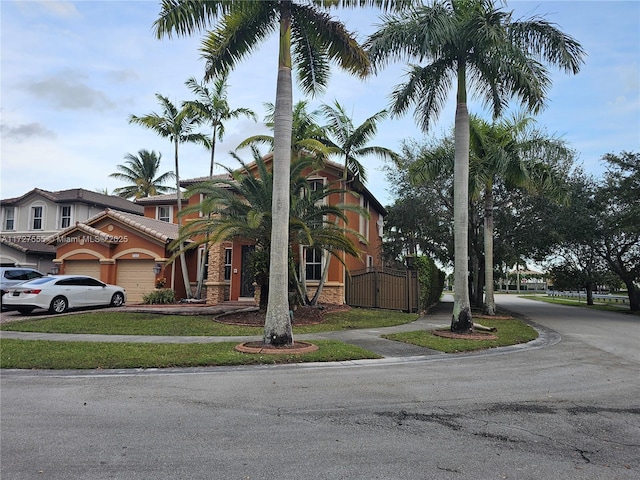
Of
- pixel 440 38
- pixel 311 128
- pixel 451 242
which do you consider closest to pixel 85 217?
pixel 311 128

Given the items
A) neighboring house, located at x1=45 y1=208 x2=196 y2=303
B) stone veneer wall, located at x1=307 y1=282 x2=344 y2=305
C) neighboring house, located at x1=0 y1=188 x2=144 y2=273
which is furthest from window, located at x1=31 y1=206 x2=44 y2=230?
stone veneer wall, located at x1=307 y1=282 x2=344 y2=305

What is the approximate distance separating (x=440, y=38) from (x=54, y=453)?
12.2m

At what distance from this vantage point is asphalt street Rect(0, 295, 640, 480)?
4086mm

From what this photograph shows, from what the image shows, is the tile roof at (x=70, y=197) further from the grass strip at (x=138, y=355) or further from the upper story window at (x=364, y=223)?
the grass strip at (x=138, y=355)

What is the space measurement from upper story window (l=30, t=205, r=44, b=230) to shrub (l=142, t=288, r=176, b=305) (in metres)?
14.9

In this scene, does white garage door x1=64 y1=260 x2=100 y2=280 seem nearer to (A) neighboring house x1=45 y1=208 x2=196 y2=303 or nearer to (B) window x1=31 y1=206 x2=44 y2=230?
(A) neighboring house x1=45 y1=208 x2=196 y2=303

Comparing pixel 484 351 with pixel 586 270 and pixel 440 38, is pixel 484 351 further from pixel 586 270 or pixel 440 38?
pixel 586 270

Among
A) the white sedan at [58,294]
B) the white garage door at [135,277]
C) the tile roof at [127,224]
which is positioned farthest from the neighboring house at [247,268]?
the white sedan at [58,294]

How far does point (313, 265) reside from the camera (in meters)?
21.5

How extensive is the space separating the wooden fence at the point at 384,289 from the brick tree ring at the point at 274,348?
9296 millimetres

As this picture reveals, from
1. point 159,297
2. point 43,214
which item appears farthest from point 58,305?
point 43,214

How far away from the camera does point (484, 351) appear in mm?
10797

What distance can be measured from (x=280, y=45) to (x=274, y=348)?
700 cm

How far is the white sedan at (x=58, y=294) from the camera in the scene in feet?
52.5
